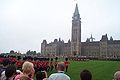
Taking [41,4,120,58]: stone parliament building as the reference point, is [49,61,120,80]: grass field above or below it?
below

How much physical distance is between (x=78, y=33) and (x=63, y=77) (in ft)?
490

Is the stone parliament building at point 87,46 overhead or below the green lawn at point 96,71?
overhead

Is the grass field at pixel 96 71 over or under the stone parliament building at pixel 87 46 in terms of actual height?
under

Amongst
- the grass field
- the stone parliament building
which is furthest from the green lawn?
the stone parliament building

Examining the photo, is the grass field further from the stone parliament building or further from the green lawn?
the stone parliament building

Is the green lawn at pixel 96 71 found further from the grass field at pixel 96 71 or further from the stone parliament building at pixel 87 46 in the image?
the stone parliament building at pixel 87 46

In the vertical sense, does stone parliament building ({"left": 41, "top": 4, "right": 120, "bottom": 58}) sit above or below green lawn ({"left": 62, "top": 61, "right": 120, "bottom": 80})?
above

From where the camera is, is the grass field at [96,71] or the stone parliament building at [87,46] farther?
the stone parliament building at [87,46]

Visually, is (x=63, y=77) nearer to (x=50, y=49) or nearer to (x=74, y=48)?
(x=74, y=48)

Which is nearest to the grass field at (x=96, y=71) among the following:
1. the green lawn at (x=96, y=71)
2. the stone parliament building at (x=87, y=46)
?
the green lawn at (x=96, y=71)

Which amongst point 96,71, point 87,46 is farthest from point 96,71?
point 87,46

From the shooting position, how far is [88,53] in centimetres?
15912

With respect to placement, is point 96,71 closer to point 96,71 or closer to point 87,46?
point 96,71

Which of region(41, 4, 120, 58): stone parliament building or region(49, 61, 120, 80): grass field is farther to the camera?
region(41, 4, 120, 58): stone parliament building
